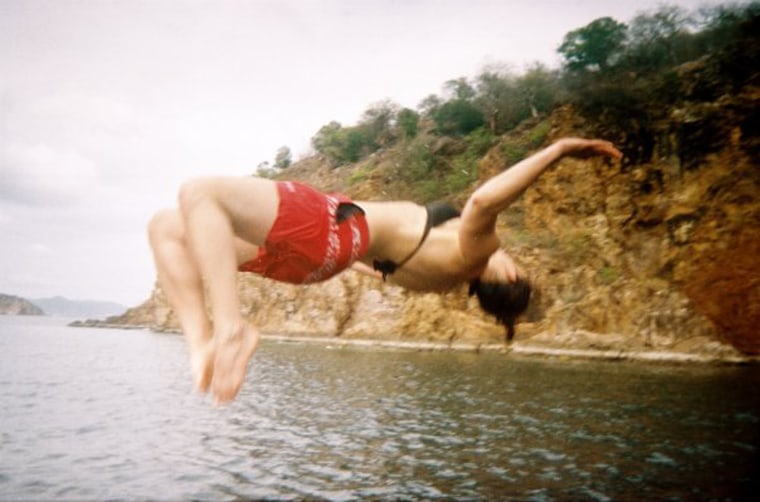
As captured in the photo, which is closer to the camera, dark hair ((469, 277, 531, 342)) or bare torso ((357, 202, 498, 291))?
bare torso ((357, 202, 498, 291))

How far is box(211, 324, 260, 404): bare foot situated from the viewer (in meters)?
→ 2.22

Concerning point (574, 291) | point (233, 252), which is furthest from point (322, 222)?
point (574, 291)

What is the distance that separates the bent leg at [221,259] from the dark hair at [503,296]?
1.74 meters

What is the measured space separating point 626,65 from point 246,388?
123 feet

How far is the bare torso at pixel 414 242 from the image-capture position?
2.94 metres

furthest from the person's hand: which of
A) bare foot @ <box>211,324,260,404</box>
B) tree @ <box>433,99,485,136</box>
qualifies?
tree @ <box>433,99,485,136</box>

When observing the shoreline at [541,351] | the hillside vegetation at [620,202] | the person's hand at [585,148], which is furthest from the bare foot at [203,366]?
the shoreline at [541,351]

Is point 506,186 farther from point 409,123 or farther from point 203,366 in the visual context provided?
point 409,123

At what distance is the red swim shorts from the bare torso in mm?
175

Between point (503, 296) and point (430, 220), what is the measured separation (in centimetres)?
89

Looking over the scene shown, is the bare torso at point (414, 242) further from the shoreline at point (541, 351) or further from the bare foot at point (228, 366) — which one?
the shoreline at point (541, 351)

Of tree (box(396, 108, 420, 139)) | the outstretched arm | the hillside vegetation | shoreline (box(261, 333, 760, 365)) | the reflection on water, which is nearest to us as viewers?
the outstretched arm

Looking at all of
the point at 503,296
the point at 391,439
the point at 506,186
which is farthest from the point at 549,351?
the point at 506,186

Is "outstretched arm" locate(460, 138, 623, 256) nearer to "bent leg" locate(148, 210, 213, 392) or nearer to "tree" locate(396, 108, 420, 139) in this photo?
"bent leg" locate(148, 210, 213, 392)
